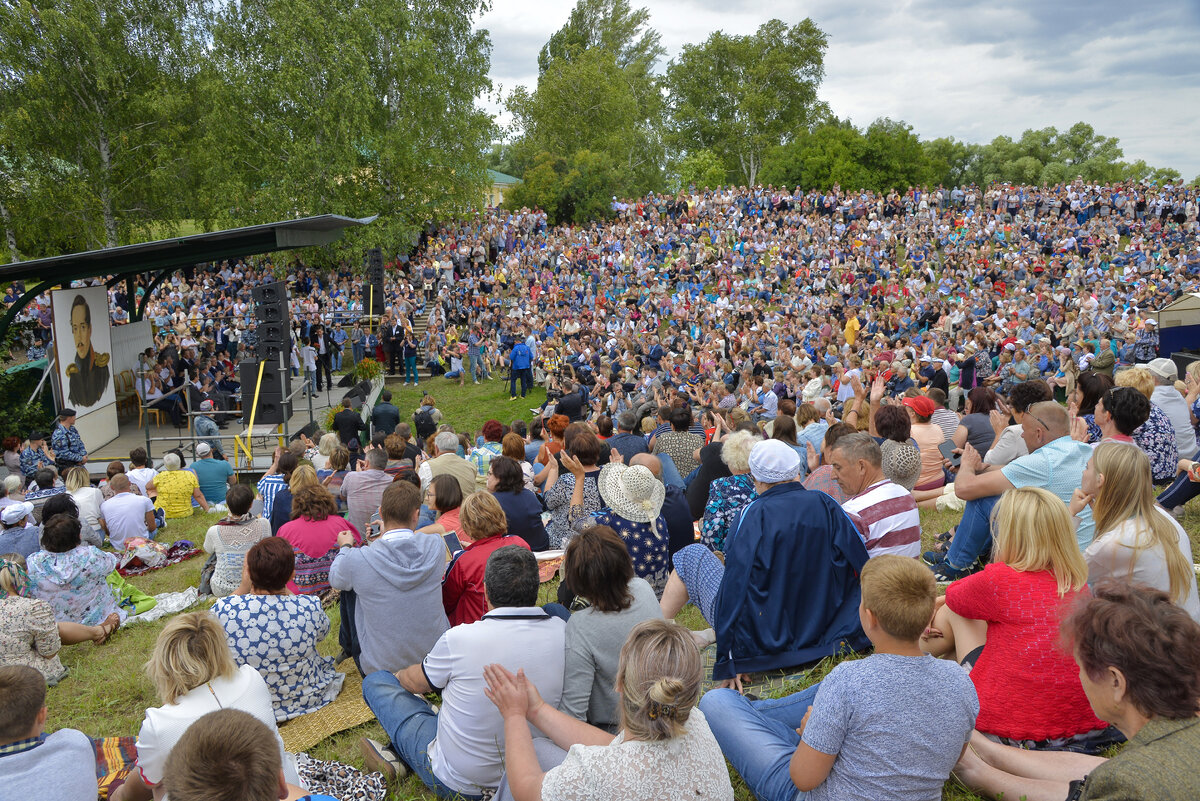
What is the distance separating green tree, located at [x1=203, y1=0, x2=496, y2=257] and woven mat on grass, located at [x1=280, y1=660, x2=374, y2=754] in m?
25.2

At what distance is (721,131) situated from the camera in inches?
2127

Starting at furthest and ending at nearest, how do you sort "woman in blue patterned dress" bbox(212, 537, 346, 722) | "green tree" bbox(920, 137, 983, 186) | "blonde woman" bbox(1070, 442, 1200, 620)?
"green tree" bbox(920, 137, 983, 186) → "woman in blue patterned dress" bbox(212, 537, 346, 722) → "blonde woman" bbox(1070, 442, 1200, 620)

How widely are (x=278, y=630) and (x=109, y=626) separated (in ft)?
10.0

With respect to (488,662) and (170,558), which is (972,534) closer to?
(488,662)

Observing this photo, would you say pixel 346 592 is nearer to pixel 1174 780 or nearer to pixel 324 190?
pixel 1174 780

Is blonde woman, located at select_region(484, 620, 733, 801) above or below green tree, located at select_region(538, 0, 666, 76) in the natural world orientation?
below

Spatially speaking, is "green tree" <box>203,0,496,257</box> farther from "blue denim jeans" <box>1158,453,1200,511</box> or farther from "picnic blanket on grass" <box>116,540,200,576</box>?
"blue denim jeans" <box>1158,453,1200,511</box>

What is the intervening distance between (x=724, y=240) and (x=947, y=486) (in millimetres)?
22356

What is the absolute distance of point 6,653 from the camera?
4.91 metres

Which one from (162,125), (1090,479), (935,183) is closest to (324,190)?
(162,125)

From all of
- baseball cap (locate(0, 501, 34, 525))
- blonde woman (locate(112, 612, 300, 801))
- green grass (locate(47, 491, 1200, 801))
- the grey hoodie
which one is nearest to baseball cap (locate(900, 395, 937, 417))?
green grass (locate(47, 491, 1200, 801))

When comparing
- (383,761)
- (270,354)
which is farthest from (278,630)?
(270,354)

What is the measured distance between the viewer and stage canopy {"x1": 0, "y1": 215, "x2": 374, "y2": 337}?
559 inches

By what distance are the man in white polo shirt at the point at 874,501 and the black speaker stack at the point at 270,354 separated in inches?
490
